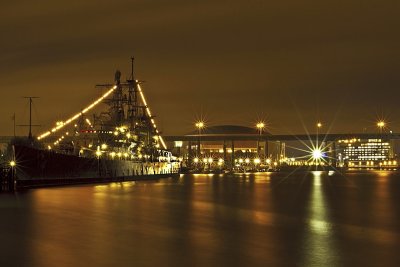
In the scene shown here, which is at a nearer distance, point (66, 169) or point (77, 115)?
point (66, 169)

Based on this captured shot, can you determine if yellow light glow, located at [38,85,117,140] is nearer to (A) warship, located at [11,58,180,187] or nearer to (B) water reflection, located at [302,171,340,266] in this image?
(A) warship, located at [11,58,180,187]

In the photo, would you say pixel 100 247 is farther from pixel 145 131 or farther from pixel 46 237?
pixel 145 131

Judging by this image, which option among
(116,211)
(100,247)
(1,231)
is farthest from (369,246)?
(116,211)

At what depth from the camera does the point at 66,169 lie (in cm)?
7119

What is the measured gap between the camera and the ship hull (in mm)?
→ 61562

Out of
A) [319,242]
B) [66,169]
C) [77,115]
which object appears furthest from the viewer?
[77,115]

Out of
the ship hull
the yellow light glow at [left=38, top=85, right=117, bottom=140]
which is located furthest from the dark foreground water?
the yellow light glow at [left=38, top=85, right=117, bottom=140]

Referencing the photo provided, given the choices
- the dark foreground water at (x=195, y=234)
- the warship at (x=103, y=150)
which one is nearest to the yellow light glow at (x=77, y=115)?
the warship at (x=103, y=150)

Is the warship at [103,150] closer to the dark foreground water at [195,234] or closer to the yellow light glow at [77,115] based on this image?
the yellow light glow at [77,115]

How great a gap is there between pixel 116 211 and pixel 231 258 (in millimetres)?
16332

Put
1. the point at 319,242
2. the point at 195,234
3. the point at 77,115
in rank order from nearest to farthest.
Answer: the point at 319,242, the point at 195,234, the point at 77,115

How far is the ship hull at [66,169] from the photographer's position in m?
61.6

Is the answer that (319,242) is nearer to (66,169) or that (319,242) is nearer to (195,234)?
(195,234)

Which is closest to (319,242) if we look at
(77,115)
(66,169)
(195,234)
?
(195,234)
